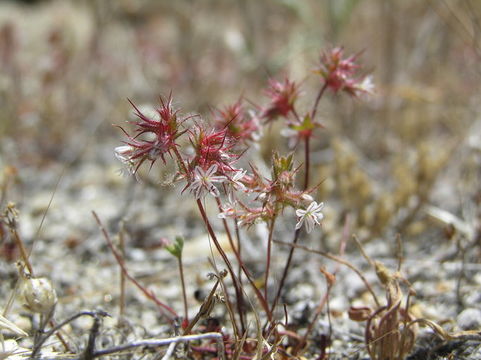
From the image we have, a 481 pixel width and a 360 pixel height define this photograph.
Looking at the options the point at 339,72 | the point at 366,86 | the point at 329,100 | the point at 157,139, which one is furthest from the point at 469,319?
the point at 329,100

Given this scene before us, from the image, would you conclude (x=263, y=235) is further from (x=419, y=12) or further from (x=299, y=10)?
(x=419, y=12)

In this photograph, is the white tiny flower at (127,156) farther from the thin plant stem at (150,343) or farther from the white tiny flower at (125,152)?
the thin plant stem at (150,343)

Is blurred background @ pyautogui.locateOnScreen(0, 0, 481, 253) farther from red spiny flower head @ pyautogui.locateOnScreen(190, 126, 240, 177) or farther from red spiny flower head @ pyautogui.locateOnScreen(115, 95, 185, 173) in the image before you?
red spiny flower head @ pyautogui.locateOnScreen(190, 126, 240, 177)

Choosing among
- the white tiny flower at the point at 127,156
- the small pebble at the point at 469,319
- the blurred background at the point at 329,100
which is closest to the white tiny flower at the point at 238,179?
the white tiny flower at the point at 127,156

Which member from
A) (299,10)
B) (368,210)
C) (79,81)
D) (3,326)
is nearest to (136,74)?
(79,81)

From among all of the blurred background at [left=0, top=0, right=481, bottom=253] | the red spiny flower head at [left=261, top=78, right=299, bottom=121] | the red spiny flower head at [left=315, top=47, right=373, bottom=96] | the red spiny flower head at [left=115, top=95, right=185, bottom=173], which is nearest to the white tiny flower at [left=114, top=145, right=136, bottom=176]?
the red spiny flower head at [left=115, top=95, right=185, bottom=173]

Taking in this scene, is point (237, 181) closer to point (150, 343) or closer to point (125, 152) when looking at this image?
point (125, 152)
